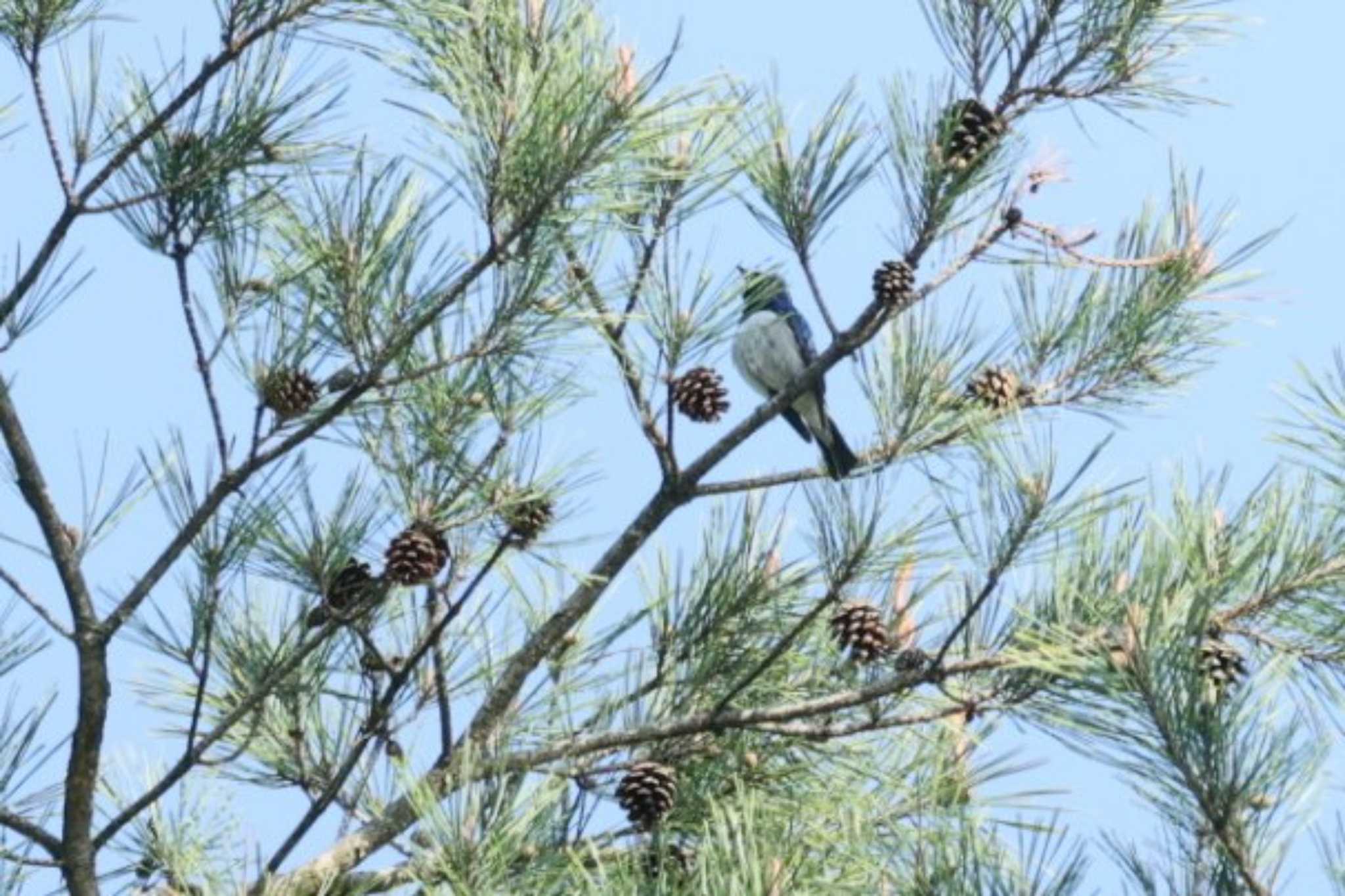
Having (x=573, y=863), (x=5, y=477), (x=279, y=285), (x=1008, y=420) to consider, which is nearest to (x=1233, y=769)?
(x=573, y=863)

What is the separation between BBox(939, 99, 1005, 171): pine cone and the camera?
1.89m

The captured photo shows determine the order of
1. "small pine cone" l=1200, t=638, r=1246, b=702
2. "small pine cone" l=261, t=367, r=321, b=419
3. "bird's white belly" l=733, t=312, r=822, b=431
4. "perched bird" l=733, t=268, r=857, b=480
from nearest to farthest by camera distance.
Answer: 1. "small pine cone" l=1200, t=638, r=1246, b=702
2. "small pine cone" l=261, t=367, r=321, b=419
3. "perched bird" l=733, t=268, r=857, b=480
4. "bird's white belly" l=733, t=312, r=822, b=431

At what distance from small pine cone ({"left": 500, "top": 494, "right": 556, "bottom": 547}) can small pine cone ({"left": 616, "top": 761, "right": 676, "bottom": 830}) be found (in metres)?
0.28

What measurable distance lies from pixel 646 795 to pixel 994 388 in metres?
0.46

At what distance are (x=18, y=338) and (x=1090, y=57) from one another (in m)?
0.84

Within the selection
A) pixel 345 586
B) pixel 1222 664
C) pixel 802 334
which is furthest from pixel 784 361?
pixel 1222 664

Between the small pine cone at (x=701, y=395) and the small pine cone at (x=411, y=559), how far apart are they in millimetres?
241

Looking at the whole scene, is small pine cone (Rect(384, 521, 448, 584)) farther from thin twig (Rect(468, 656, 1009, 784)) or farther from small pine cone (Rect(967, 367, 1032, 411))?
small pine cone (Rect(967, 367, 1032, 411))

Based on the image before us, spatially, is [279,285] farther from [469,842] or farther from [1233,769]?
[1233,769]

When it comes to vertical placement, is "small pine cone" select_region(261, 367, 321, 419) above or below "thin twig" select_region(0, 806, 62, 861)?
above

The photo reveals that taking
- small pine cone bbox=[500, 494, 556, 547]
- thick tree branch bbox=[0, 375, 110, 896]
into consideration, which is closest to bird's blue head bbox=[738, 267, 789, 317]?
small pine cone bbox=[500, 494, 556, 547]

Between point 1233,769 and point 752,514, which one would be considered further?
point 752,514

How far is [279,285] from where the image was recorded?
1834 millimetres

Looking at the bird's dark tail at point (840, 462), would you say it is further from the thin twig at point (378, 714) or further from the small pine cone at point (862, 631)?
the thin twig at point (378, 714)
